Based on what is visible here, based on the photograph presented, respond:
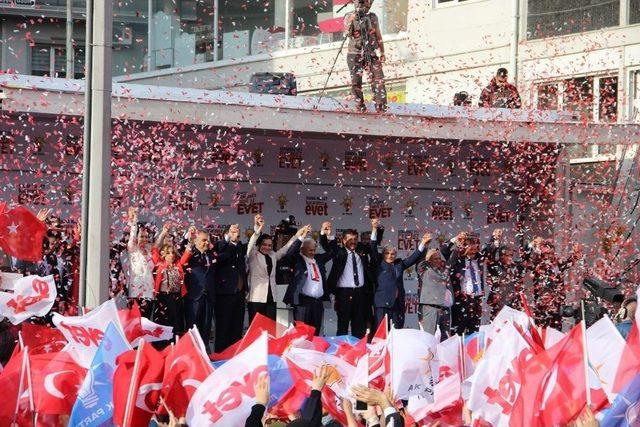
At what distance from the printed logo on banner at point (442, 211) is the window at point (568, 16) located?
6.26 meters

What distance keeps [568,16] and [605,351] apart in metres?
18.0

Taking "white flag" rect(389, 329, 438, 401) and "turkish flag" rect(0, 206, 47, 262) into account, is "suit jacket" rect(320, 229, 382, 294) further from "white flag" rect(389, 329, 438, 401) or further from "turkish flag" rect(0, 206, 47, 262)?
"white flag" rect(389, 329, 438, 401)

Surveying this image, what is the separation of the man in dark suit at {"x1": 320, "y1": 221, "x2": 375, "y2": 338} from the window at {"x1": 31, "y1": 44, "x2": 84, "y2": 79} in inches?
969

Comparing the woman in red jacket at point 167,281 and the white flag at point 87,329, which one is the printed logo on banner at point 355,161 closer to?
the woman in red jacket at point 167,281

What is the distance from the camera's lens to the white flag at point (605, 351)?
1153cm

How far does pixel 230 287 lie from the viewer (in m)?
20.3

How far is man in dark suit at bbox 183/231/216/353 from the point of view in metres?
19.7

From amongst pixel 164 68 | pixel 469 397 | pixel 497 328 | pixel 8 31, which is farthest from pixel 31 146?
pixel 8 31

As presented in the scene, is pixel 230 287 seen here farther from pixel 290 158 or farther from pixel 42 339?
pixel 42 339

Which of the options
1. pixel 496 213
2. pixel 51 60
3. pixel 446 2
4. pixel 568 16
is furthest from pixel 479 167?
pixel 51 60

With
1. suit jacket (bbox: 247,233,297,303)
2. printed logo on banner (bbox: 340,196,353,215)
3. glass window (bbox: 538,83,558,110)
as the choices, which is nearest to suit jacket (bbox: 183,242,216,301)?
suit jacket (bbox: 247,233,297,303)

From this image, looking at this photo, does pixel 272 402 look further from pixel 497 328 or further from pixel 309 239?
pixel 309 239

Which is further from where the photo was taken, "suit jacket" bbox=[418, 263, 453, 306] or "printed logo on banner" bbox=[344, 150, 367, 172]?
"printed logo on banner" bbox=[344, 150, 367, 172]

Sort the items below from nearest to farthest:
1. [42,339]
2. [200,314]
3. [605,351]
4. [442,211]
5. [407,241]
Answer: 1. [605,351]
2. [42,339]
3. [200,314]
4. [407,241]
5. [442,211]
